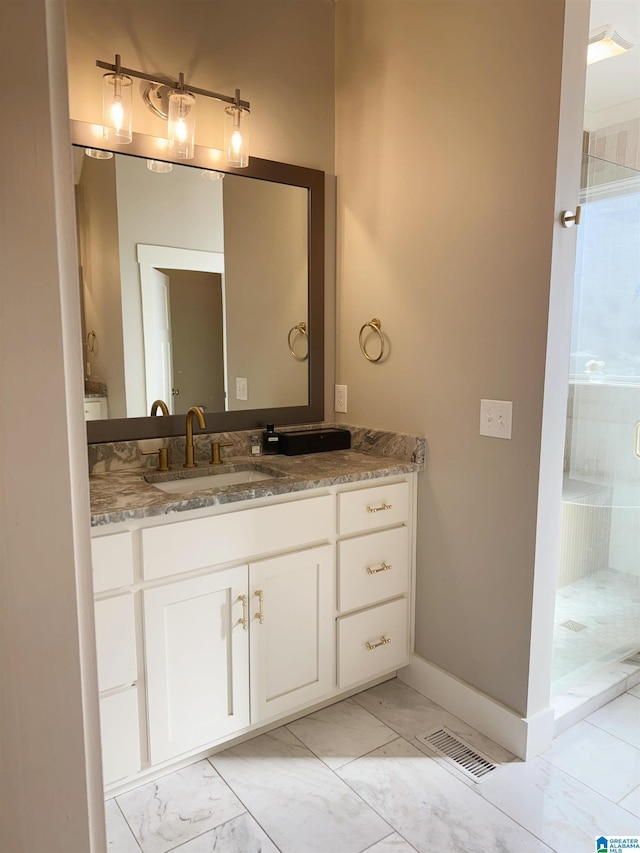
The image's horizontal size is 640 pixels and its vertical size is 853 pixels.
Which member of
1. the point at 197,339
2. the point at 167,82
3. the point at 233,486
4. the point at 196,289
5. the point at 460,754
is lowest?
the point at 460,754

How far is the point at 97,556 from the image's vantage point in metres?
1.51

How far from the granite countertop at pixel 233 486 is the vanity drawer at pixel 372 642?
522 millimetres

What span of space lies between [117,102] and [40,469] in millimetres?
1703

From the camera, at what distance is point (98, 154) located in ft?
6.24

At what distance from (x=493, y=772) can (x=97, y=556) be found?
4.52 feet

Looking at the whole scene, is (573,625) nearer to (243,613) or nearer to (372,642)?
(372,642)

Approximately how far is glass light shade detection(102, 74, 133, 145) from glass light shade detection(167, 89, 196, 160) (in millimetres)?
151

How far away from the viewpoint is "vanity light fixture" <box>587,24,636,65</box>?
239 cm

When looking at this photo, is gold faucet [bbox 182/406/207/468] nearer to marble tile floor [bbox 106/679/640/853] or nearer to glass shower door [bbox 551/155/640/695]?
marble tile floor [bbox 106/679/640/853]

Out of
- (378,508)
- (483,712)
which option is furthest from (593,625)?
(378,508)

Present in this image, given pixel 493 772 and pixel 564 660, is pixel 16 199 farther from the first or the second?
pixel 564 660

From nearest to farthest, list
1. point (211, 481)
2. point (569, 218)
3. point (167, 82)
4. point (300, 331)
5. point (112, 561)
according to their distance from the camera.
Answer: point (112, 561) → point (569, 218) → point (167, 82) → point (211, 481) → point (300, 331)

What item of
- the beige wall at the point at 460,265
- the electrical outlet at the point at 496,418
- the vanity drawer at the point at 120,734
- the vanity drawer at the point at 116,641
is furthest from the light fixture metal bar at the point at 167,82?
the vanity drawer at the point at 120,734

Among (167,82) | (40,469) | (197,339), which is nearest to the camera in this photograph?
(40,469)
